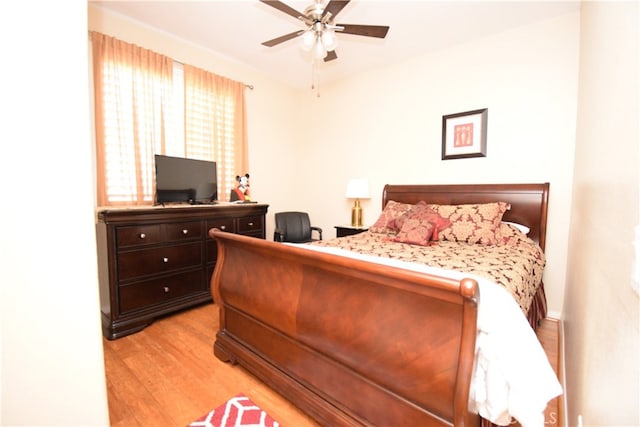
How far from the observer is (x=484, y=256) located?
2.01 metres

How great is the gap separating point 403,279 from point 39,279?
1.25 metres

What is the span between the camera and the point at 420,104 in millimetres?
3445

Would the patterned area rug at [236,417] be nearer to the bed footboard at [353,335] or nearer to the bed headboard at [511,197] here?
the bed footboard at [353,335]

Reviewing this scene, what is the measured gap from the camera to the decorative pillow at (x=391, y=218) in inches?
122

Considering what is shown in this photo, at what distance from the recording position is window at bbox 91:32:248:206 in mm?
2695

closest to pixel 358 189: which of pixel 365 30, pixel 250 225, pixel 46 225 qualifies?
pixel 250 225

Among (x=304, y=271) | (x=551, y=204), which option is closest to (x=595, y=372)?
(x=304, y=271)

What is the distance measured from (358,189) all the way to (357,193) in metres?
0.06

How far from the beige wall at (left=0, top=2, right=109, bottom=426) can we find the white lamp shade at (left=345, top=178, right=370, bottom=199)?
9.94 feet

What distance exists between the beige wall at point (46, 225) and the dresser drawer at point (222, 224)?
197cm

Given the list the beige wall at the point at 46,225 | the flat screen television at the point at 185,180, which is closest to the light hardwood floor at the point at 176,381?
the beige wall at the point at 46,225

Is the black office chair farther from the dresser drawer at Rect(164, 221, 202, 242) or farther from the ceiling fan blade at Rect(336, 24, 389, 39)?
the ceiling fan blade at Rect(336, 24, 389, 39)

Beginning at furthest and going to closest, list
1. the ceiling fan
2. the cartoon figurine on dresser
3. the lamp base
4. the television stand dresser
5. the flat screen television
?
the lamp base, the cartoon figurine on dresser, the flat screen television, the television stand dresser, the ceiling fan

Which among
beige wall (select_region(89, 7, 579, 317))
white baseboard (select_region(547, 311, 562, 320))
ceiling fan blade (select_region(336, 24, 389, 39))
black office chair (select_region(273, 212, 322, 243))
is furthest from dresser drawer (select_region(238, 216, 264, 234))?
white baseboard (select_region(547, 311, 562, 320))
